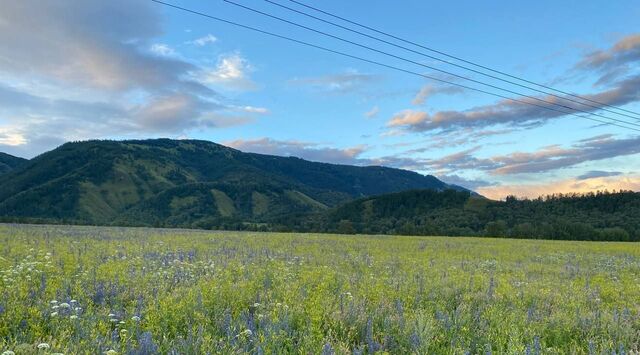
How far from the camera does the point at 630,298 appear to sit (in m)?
10.6

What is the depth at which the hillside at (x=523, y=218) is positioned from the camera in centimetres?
9781

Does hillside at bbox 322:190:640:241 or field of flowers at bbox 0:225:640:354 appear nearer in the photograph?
field of flowers at bbox 0:225:640:354

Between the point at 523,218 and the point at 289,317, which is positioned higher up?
the point at 523,218

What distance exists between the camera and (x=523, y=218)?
136375mm

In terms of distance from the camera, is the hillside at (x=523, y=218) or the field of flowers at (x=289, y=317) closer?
the field of flowers at (x=289, y=317)

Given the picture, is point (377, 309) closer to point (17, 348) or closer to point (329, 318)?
point (329, 318)

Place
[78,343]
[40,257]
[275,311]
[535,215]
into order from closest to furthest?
[78,343]
[275,311]
[40,257]
[535,215]

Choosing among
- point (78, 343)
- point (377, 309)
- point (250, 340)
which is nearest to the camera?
point (78, 343)

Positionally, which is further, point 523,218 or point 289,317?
point 523,218

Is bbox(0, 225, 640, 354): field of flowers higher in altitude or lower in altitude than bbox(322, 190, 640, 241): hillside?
lower

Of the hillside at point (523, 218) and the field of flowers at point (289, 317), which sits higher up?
the hillside at point (523, 218)

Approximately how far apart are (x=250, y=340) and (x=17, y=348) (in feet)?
8.07

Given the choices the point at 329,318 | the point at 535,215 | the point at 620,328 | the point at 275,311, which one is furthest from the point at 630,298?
the point at 535,215

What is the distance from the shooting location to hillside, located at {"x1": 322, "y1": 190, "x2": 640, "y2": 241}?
97812mm
